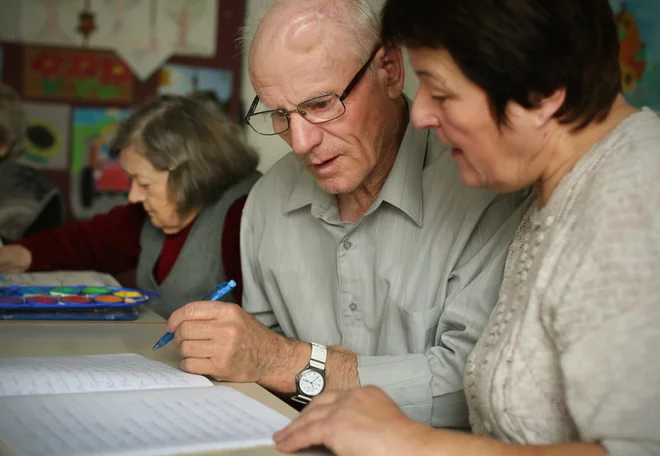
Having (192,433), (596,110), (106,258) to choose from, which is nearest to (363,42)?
(596,110)

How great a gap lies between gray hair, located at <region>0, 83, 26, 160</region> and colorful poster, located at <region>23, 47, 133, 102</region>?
0.86ft

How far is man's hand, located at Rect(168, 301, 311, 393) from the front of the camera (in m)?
1.24

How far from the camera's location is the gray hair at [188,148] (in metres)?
2.32

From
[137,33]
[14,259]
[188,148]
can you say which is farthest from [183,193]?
[137,33]

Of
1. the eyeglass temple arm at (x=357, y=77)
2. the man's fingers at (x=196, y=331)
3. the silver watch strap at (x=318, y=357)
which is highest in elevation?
the eyeglass temple arm at (x=357, y=77)

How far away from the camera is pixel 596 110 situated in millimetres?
948

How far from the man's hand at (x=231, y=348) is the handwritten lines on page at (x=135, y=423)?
0.36ft

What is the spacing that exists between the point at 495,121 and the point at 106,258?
203cm

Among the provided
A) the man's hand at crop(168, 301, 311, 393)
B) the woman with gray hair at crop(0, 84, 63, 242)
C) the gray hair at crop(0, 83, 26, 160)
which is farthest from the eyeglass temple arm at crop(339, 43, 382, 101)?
the gray hair at crop(0, 83, 26, 160)

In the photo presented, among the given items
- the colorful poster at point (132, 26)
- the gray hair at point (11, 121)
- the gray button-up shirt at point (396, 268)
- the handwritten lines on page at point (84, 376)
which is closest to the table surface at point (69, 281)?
the gray button-up shirt at point (396, 268)

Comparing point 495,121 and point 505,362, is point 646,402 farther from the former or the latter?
point 495,121

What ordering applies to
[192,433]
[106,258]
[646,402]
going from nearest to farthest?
[646,402], [192,433], [106,258]

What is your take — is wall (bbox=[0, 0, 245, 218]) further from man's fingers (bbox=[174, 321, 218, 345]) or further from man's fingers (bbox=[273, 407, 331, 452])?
man's fingers (bbox=[273, 407, 331, 452])

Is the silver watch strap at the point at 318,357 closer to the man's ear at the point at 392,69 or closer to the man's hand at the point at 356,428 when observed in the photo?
the man's hand at the point at 356,428
